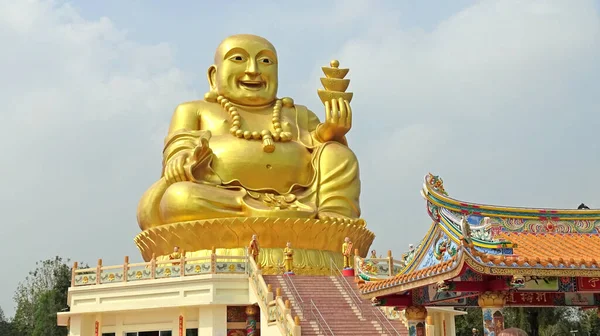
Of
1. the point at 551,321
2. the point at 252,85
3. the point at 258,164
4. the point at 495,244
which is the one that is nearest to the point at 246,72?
the point at 252,85

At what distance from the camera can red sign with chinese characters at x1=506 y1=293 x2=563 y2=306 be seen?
982cm

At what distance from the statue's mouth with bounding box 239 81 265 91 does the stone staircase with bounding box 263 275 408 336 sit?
24.2 feet

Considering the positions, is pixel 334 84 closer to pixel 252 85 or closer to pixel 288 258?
pixel 252 85

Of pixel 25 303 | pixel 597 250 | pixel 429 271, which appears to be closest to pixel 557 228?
pixel 597 250

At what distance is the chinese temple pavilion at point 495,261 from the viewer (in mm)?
8367

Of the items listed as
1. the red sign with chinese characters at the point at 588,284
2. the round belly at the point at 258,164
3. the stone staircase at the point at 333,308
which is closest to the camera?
the red sign with chinese characters at the point at 588,284

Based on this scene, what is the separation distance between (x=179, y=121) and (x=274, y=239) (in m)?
5.05

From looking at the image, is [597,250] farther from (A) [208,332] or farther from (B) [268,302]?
(A) [208,332]

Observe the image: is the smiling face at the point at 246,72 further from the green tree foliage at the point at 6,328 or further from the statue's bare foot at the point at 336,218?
the green tree foliage at the point at 6,328

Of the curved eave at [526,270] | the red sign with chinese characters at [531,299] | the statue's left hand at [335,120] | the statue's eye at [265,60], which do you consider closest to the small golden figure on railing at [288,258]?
the statue's left hand at [335,120]

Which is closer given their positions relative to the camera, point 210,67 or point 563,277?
point 563,277

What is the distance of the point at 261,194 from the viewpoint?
20.6 m

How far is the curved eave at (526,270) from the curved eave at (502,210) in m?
1.20

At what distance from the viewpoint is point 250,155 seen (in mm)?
20938
